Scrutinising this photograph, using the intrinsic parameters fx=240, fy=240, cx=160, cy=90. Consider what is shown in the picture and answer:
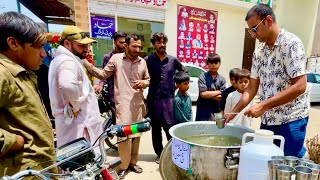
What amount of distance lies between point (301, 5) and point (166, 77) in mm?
11285

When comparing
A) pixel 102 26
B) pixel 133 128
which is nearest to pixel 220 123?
pixel 133 128

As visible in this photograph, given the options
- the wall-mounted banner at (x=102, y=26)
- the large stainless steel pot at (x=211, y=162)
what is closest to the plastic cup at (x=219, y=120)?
the large stainless steel pot at (x=211, y=162)

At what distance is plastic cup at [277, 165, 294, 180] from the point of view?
86 cm

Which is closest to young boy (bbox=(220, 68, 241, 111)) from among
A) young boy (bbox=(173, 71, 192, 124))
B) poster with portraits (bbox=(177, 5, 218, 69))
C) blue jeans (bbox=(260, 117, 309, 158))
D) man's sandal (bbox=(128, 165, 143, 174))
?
young boy (bbox=(173, 71, 192, 124))

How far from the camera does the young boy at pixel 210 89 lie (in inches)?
108

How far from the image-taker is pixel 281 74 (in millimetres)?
1653

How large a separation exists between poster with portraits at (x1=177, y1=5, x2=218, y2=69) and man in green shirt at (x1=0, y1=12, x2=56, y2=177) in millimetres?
7561

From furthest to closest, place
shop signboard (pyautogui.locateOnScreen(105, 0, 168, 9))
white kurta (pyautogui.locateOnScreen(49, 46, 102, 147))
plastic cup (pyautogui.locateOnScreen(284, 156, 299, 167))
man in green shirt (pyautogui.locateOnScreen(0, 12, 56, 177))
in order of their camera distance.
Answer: shop signboard (pyautogui.locateOnScreen(105, 0, 168, 9)) → white kurta (pyautogui.locateOnScreen(49, 46, 102, 147)) → man in green shirt (pyautogui.locateOnScreen(0, 12, 56, 177)) → plastic cup (pyautogui.locateOnScreen(284, 156, 299, 167))

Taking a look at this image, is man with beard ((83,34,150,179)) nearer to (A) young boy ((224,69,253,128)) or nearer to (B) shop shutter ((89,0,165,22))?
(A) young boy ((224,69,253,128))

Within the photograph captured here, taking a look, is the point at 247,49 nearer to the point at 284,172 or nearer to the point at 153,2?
the point at 153,2

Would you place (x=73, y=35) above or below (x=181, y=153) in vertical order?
above

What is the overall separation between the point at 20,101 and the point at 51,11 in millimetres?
9807

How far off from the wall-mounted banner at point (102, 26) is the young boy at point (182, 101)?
4.86 m

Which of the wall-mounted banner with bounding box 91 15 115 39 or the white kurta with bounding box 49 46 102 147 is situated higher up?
the wall-mounted banner with bounding box 91 15 115 39
